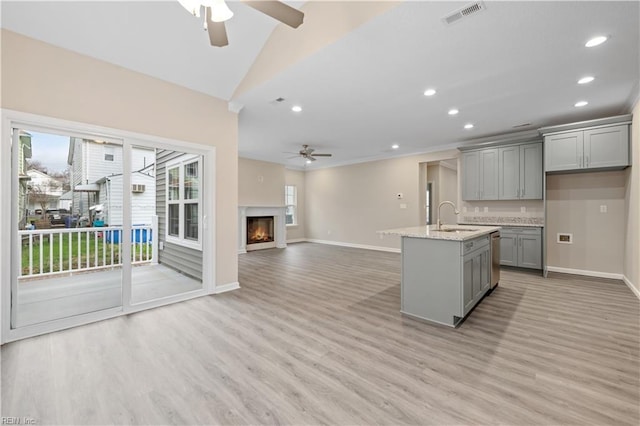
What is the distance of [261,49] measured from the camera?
343 cm

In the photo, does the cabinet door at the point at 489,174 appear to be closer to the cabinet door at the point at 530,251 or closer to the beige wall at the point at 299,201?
the cabinet door at the point at 530,251

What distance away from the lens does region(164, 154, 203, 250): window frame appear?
4046 mm

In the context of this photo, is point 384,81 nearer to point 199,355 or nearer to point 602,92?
point 602,92

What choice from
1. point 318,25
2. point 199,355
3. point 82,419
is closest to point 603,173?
point 318,25

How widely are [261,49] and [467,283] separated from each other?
12.0ft

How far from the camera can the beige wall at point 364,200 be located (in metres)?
7.51

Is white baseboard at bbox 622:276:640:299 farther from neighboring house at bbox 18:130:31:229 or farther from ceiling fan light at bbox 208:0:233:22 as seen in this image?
neighboring house at bbox 18:130:31:229

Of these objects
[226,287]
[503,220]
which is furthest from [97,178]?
[503,220]

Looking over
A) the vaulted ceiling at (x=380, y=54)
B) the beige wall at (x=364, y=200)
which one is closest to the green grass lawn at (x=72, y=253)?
the vaulted ceiling at (x=380, y=54)

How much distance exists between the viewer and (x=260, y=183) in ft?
27.8

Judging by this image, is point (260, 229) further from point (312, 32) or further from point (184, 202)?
point (312, 32)

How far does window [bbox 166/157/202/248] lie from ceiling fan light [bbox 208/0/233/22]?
2.30 meters

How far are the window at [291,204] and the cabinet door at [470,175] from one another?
578cm

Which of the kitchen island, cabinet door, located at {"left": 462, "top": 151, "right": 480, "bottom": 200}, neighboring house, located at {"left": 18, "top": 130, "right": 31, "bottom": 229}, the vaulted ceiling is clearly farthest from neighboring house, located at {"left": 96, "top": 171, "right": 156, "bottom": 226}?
cabinet door, located at {"left": 462, "top": 151, "right": 480, "bottom": 200}
